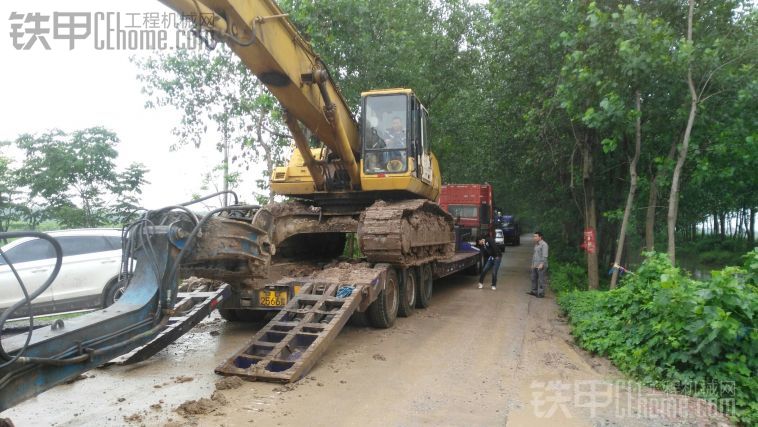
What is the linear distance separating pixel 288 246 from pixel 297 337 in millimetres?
3637

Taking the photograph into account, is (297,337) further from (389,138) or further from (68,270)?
(68,270)

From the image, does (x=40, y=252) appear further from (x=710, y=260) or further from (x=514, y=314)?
(x=710, y=260)

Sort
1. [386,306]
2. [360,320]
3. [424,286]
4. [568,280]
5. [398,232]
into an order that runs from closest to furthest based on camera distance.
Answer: [398,232]
[386,306]
[360,320]
[424,286]
[568,280]

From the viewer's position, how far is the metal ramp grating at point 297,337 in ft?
17.5

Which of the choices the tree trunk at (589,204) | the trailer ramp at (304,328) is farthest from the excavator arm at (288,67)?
the tree trunk at (589,204)

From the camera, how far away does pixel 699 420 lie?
4539 millimetres

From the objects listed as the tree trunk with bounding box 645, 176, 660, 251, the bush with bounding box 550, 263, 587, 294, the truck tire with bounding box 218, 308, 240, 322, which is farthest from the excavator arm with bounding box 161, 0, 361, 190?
the bush with bounding box 550, 263, 587, 294

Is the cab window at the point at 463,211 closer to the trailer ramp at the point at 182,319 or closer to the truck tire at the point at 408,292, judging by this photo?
the truck tire at the point at 408,292

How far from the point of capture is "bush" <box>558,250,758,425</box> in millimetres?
5027

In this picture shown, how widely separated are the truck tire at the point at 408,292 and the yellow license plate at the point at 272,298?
2.31m

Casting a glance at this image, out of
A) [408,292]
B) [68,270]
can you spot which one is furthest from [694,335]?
[68,270]

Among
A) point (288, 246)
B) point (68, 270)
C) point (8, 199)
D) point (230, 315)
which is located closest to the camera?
point (230, 315)

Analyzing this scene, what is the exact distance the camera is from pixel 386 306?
310 inches

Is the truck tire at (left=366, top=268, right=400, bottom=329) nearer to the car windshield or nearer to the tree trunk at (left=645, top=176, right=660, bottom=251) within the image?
the car windshield
